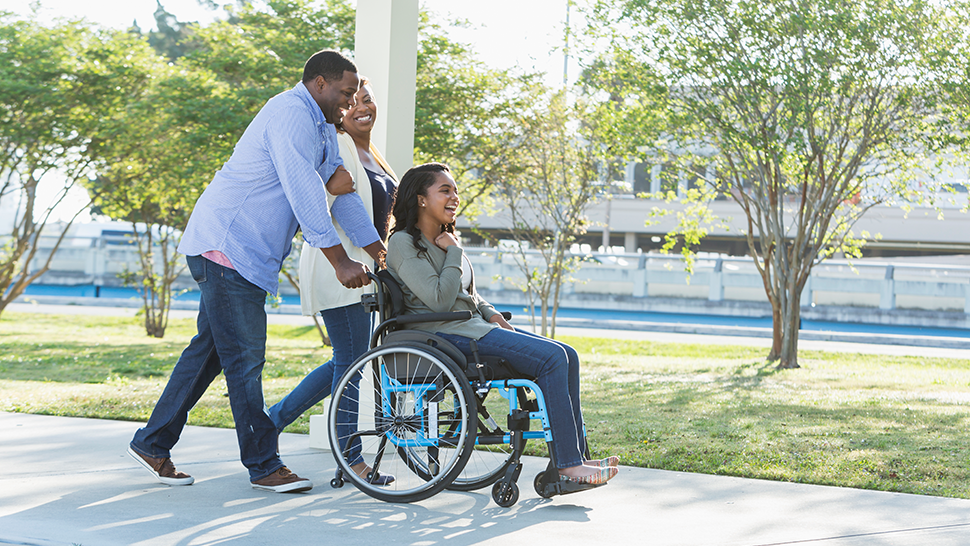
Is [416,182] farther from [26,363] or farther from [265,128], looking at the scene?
[26,363]

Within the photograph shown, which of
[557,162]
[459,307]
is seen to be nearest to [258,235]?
[459,307]

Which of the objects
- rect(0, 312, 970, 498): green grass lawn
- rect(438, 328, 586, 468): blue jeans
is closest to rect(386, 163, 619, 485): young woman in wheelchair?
rect(438, 328, 586, 468): blue jeans

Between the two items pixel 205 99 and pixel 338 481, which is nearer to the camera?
pixel 338 481

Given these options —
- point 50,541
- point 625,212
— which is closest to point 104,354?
point 50,541

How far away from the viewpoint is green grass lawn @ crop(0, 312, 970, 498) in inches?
151

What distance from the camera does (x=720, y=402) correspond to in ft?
21.0

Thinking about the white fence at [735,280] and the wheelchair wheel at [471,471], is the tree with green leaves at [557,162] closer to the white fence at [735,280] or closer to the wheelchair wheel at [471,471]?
the white fence at [735,280]

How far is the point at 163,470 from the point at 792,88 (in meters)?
7.05

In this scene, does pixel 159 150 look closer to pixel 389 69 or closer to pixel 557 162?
pixel 557 162

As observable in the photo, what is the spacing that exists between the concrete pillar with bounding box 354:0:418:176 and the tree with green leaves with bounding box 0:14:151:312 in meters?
7.81

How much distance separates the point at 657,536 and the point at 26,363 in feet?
23.1

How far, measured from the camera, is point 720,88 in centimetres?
888

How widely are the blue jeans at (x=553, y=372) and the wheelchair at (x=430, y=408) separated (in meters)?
0.03

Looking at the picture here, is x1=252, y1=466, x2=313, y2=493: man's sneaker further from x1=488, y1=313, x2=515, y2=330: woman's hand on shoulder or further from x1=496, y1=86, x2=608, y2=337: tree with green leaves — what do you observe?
x1=496, y1=86, x2=608, y2=337: tree with green leaves
